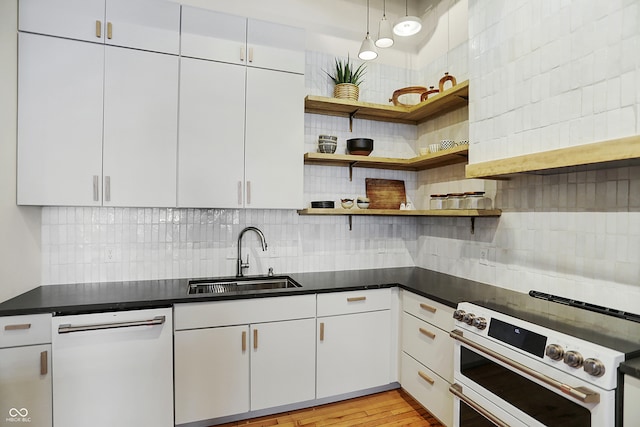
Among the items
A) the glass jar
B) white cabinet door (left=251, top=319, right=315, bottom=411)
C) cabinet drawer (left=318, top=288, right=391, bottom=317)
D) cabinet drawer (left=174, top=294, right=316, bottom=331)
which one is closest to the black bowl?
the glass jar

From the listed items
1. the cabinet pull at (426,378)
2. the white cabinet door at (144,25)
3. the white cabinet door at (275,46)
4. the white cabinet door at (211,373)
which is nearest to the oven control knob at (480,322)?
the cabinet pull at (426,378)

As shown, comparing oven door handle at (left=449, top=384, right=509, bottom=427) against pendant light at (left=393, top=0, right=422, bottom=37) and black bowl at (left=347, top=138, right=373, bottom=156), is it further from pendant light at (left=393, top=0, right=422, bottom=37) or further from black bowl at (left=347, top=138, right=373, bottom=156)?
pendant light at (left=393, top=0, right=422, bottom=37)

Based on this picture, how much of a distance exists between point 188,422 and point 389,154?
8.63 feet

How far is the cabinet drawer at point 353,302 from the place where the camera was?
234cm

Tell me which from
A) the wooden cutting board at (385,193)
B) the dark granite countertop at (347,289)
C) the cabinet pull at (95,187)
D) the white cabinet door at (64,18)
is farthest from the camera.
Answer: the wooden cutting board at (385,193)

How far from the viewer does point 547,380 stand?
4.50ft

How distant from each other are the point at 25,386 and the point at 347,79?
9.63 feet

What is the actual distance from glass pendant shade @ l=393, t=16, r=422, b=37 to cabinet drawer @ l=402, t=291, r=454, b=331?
6.28 feet

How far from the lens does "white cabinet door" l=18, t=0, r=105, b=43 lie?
77.7 inches

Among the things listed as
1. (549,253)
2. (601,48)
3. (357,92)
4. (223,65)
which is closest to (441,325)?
(549,253)

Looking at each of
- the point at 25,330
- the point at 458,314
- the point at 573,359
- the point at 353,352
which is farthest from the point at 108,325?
the point at 573,359

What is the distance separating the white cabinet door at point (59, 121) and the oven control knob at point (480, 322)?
2.35 meters

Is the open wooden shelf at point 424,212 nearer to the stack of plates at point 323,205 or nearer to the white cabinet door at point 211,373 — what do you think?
the stack of plates at point 323,205

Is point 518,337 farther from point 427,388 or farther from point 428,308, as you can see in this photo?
point 427,388
